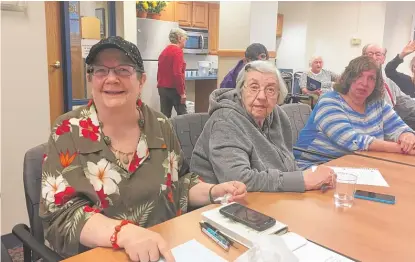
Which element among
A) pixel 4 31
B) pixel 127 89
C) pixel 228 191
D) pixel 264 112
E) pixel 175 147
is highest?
pixel 4 31

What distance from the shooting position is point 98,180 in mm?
1129

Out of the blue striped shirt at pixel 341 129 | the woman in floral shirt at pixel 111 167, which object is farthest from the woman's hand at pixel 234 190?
the blue striped shirt at pixel 341 129

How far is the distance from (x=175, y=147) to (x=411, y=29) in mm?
5779

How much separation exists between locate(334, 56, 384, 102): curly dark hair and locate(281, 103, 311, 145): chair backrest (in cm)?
34

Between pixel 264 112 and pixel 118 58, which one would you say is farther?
pixel 264 112

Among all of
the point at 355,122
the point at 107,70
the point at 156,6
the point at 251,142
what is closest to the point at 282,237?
the point at 251,142

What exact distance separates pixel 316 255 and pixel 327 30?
638 centimetres

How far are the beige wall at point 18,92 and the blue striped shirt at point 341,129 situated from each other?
1.59m

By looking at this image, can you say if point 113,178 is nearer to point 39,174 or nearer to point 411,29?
point 39,174

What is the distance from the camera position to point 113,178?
3.76ft

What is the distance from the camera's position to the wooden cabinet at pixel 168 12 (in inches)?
243

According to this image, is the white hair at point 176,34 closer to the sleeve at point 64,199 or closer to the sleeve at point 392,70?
the sleeve at point 392,70

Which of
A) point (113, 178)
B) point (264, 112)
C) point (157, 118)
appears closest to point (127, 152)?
point (113, 178)

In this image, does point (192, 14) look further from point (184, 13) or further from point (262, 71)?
point (262, 71)
